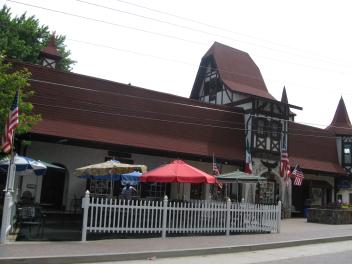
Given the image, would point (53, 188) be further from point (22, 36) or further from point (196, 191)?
point (22, 36)

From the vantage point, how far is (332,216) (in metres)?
25.1

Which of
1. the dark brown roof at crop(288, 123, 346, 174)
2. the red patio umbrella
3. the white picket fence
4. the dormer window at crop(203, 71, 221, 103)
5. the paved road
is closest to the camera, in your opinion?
the paved road

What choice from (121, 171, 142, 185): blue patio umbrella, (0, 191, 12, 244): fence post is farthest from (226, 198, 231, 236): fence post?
(0, 191, 12, 244): fence post

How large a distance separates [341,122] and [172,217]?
90.8 ft

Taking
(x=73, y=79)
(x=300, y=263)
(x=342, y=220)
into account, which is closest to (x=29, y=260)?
(x=300, y=263)

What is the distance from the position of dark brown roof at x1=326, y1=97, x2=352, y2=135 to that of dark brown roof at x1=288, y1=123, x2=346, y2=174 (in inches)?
38.2

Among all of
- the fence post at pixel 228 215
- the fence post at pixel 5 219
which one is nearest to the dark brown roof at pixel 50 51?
the fence post at pixel 228 215

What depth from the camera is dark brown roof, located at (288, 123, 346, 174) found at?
33.8m

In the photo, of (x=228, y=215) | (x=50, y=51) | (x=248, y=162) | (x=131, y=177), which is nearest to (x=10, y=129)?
(x=228, y=215)

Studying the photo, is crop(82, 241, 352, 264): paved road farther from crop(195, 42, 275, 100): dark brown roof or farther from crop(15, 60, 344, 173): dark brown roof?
crop(195, 42, 275, 100): dark brown roof

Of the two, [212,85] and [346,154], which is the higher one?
[212,85]

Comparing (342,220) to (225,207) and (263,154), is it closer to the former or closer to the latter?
(263,154)

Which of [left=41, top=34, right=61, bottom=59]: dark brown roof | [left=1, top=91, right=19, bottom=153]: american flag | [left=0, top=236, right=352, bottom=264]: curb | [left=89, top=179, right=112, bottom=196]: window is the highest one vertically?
[left=41, top=34, right=61, bottom=59]: dark brown roof

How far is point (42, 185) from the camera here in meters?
23.3
